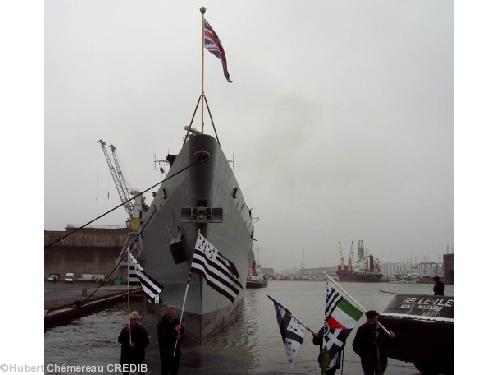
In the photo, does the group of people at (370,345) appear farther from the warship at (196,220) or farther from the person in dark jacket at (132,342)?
the warship at (196,220)

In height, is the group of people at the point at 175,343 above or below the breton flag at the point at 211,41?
below

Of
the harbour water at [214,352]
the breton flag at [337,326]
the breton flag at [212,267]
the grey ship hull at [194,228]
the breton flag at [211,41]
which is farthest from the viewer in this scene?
the breton flag at [211,41]

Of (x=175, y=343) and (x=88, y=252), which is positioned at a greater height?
(x=175, y=343)

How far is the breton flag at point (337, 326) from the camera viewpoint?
7105mm

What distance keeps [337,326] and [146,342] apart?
329 cm

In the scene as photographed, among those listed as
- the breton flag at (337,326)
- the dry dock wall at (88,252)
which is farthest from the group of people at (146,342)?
the dry dock wall at (88,252)

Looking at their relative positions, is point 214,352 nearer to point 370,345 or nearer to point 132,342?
point 132,342

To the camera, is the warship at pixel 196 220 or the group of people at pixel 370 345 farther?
the warship at pixel 196 220

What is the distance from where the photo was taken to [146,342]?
761cm

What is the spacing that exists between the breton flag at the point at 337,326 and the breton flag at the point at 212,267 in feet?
11.4

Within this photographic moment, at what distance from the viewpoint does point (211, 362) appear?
10961 millimetres

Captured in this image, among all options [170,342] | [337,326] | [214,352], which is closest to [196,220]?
[214,352]
